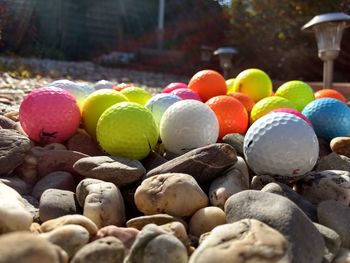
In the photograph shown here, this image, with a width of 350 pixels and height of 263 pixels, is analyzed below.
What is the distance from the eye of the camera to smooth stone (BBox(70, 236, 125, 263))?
164cm

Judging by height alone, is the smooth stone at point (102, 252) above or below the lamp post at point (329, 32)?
below

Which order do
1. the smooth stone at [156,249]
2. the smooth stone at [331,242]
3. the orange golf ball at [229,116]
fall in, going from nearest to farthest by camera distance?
1. the smooth stone at [156,249]
2. the smooth stone at [331,242]
3. the orange golf ball at [229,116]

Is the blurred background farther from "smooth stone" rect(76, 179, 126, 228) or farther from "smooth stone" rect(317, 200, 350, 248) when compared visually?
"smooth stone" rect(76, 179, 126, 228)

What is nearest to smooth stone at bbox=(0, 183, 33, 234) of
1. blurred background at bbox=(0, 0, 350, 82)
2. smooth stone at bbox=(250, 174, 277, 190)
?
smooth stone at bbox=(250, 174, 277, 190)

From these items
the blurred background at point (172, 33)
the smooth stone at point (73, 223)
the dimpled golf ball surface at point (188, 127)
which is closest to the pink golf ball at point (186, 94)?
the dimpled golf ball surface at point (188, 127)

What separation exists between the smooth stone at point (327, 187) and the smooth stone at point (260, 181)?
183 mm

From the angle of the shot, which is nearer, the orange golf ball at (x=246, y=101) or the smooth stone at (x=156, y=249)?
the smooth stone at (x=156, y=249)

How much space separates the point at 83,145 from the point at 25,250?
1.80 m

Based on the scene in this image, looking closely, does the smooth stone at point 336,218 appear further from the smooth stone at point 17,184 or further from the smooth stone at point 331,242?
the smooth stone at point 17,184

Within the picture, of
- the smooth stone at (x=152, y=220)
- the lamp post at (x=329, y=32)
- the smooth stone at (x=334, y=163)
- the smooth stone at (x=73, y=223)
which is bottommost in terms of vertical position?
the smooth stone at (x=334, y=163)

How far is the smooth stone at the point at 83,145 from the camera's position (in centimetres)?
314

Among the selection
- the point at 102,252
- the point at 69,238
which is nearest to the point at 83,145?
the point at 69,238

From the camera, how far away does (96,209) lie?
2121 mm

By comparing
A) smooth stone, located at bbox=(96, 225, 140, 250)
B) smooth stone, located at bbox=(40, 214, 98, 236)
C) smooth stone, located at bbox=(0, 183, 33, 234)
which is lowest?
smooth stone, located at bbox=(96, 225, 140, 250)
